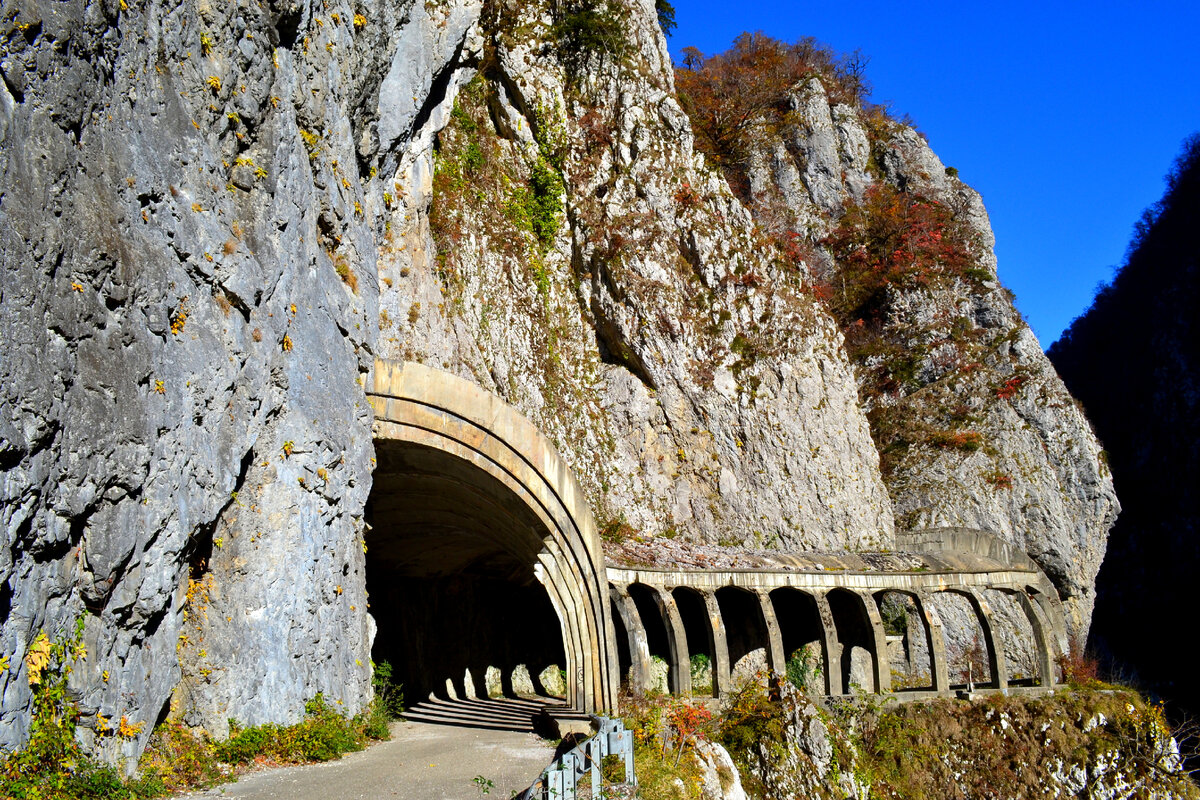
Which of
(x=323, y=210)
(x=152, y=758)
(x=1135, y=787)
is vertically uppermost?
(x=323, y=210)

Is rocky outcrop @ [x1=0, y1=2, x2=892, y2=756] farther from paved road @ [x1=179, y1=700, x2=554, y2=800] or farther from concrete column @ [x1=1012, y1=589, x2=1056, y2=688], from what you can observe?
concrete column @ [x1=1012, y1=589, x2=1056, y2=688]

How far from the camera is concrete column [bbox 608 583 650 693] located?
18172 millimetres

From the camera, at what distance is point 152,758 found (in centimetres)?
884

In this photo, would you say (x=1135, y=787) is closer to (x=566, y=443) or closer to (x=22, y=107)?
(x=566, y=443)

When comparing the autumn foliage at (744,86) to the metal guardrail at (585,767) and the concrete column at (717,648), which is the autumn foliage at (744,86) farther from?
the metal guardrail at (585,767)

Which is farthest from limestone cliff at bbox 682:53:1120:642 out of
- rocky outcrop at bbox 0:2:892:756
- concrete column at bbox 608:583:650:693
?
rocky outcrop at bbox 0:2:892:756

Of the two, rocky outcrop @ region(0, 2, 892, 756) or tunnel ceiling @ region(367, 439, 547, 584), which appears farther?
tunnel ceiling @ region(367, 439, 547, 584)

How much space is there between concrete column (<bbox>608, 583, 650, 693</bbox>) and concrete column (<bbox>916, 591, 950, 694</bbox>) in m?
7.40

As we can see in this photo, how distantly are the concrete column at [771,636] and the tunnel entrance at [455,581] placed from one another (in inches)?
210

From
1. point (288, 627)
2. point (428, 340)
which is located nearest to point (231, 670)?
point (288, 627)

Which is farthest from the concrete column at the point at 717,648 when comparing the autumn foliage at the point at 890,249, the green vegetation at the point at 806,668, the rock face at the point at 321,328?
the autumn foliage at the point at 890,249

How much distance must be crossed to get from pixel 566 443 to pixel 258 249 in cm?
1398

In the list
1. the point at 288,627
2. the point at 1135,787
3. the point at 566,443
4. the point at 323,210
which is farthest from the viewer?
the point at 566,443

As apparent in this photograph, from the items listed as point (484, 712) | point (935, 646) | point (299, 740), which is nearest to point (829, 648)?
point (935, 646)
